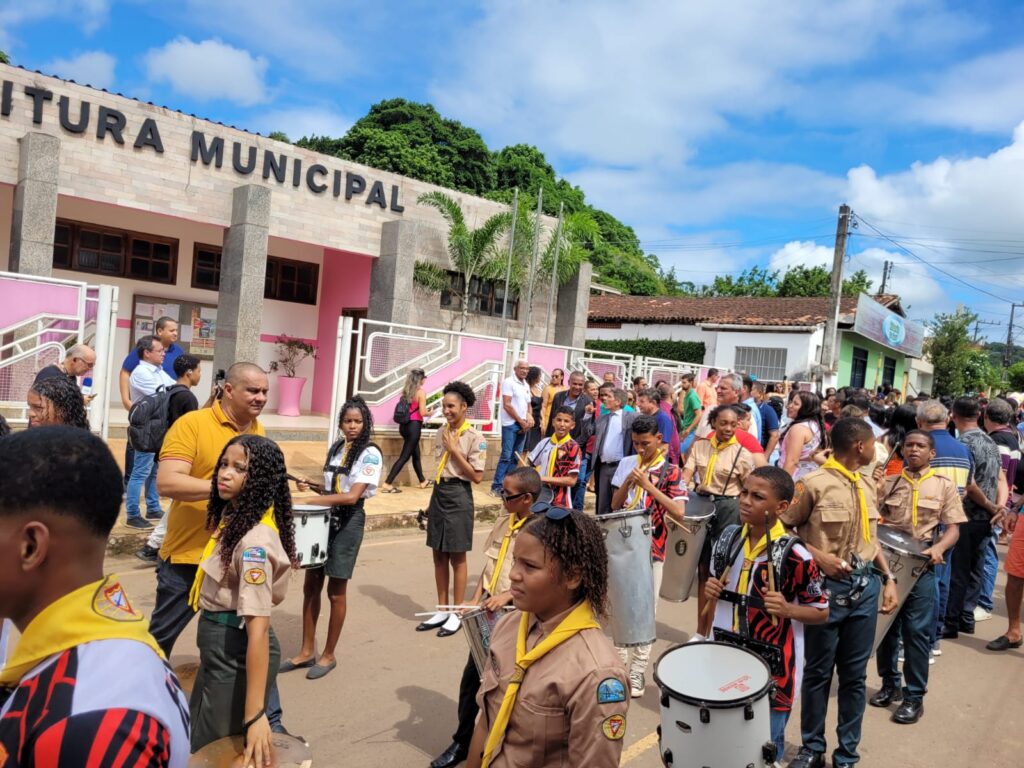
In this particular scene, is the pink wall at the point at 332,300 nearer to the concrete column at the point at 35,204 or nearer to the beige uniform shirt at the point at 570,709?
the concrete column at the point at 35,204

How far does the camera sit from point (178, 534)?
359 centimetres

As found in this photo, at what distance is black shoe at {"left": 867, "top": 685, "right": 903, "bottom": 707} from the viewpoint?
16.4 ft

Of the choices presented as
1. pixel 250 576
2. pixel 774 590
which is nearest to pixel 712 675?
pixel 774 590

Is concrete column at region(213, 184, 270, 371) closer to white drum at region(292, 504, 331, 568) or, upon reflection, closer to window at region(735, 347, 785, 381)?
white drum at region(292, 504, 331, 568)

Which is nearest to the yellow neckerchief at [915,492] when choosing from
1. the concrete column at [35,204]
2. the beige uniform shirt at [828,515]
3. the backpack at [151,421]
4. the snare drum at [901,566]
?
the snare drum at [901,566]

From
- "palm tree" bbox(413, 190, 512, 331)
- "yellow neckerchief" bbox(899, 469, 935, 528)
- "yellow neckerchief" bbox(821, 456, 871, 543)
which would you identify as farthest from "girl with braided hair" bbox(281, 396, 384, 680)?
"palm tree" bbox(413, 190, 512, 331)

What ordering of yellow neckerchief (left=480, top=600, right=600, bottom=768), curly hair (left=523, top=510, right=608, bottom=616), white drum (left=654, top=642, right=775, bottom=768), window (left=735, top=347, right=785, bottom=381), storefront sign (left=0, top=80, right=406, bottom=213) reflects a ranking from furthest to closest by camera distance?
window (left=735, top=347, right=785, bottom=381), storefront sign (left=0, top=80, right=406, bottom=213), white drum (left=654, top=642, right=775, bottom=768), curly hair (left=523, top=510, right=608, bottom=616), yellow neckerchief (left=480, top=600, right=600, bottom=768)

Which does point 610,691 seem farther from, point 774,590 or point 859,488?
point 859,488

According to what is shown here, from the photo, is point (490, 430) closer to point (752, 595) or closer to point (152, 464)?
point (152, 464)

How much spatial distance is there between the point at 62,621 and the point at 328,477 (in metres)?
3.69

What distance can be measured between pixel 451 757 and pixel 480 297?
13.7 m

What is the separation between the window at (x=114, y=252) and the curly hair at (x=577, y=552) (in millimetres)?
13092

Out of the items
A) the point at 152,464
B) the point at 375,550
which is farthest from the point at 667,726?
the point at 152,464

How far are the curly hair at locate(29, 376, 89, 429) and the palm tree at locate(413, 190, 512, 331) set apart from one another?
11414mm
